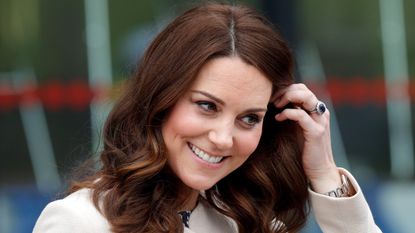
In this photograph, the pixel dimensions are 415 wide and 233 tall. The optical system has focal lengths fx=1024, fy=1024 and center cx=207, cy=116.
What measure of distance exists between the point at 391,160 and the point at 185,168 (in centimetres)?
411

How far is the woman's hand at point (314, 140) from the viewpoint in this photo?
2.84 metres

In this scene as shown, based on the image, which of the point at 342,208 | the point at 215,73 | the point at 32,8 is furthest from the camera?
the point at 32,8

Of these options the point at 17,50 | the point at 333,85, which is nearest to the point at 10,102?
the point at 17,50

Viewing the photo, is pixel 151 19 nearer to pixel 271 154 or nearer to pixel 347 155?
pixel 347 155

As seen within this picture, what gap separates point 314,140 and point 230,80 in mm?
490

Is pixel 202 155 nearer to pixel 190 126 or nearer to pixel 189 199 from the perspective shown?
pixel 190 126

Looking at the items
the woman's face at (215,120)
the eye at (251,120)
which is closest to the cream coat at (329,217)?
the woman's face at (215,120)

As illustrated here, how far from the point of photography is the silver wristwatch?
2918 millimetres

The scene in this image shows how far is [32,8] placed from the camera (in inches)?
242

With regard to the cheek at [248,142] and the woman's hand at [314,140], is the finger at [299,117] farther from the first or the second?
the cheek at [248,142]

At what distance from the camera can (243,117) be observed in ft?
8.43

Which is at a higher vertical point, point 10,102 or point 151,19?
point 151,19

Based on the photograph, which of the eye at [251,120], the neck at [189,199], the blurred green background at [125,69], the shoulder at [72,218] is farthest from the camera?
the blurred green background at [125,69]

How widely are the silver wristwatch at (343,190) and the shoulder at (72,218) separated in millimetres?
724
